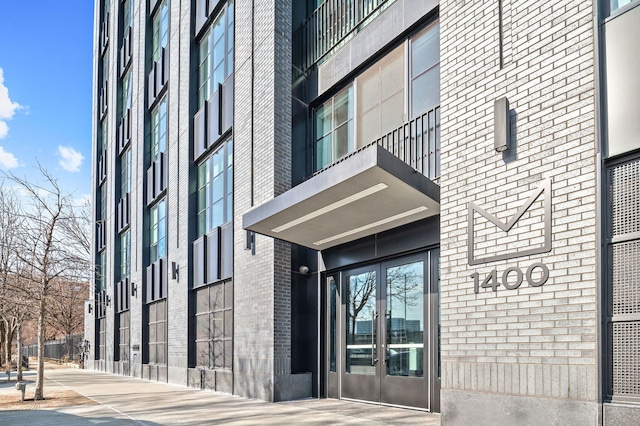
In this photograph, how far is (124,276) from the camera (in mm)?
30625

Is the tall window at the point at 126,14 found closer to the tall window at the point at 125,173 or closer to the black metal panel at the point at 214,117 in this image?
the tall window at the point at 125,173

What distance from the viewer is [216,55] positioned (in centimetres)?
1836

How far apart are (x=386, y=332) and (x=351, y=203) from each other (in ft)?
9.81

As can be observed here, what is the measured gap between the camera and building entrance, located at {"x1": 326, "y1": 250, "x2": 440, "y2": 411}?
10.3 metres

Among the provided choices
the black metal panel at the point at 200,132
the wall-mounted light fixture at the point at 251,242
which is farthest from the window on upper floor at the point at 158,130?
the wall-mounted light fixture at the point at 251,242

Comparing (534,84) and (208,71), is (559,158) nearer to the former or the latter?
(534,84)

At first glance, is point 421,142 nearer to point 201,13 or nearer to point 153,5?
point 201,13

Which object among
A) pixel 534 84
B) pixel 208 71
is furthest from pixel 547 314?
pixel 208 71

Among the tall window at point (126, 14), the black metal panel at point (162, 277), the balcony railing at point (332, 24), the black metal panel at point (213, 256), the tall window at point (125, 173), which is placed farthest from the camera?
the tall window at point (126, 14)

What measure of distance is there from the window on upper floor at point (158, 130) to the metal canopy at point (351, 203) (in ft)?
42.5

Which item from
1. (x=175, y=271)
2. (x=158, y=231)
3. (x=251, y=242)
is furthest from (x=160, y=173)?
(x=251, y=242)

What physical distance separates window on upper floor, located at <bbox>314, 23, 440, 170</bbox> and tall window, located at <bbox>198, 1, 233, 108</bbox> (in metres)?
4.59

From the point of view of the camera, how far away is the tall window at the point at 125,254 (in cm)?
2970

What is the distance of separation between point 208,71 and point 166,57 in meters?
5.28
